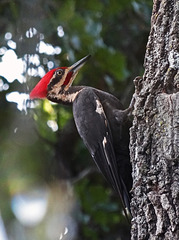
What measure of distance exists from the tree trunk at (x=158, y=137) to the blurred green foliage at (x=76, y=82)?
153cm

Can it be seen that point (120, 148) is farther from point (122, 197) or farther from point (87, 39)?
point (87, 39)

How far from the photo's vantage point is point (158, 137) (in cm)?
284

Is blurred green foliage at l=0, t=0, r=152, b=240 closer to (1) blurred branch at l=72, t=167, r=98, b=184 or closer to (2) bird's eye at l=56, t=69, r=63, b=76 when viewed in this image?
(1) blurred branch at l=72, t=167, r=98, b=184

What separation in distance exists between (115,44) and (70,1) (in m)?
0.91

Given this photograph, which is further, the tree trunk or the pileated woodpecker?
the pileated woodpecker

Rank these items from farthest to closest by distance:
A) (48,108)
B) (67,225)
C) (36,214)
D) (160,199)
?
(48,108), (67,225), (36,214), (160,199)

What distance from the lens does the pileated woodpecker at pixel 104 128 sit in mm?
3686

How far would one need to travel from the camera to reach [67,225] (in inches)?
201

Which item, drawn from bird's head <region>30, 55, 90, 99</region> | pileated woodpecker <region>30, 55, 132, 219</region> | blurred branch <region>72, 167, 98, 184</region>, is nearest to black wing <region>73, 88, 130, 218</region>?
pileated woodpecker <region>30, 55, 132, 219</region>

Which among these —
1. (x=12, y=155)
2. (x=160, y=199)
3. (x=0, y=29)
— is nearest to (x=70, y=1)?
(x=0, y=29)

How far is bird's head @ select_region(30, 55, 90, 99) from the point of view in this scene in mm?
4438

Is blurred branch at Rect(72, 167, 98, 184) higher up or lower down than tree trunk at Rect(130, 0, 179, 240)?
lower down

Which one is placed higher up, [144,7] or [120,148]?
[144,7]

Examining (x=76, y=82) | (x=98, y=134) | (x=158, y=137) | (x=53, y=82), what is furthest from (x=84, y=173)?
(x=158, y=137)
